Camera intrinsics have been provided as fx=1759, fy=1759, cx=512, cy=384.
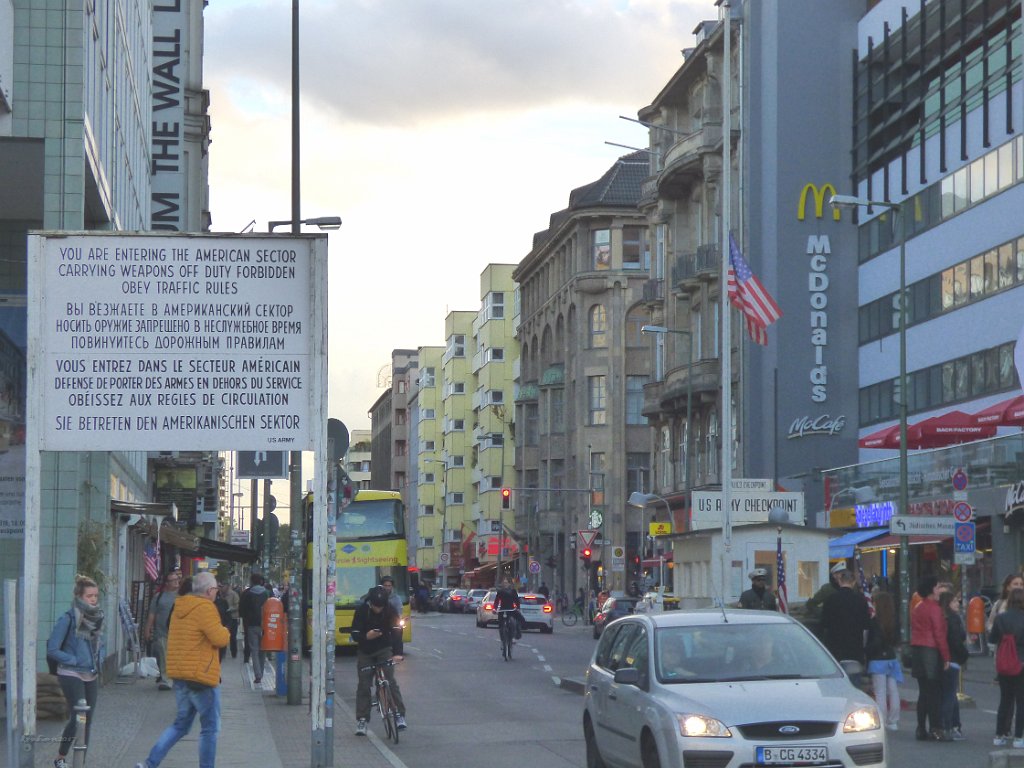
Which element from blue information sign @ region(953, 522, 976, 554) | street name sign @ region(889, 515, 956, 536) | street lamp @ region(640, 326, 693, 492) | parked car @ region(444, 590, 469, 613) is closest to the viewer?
street name sign @ region(889, 515, 956, 536)

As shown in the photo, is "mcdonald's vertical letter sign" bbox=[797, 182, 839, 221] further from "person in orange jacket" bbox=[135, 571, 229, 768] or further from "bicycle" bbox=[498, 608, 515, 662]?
"person in orange jacket" bbox=[135, 571, 229, 768]

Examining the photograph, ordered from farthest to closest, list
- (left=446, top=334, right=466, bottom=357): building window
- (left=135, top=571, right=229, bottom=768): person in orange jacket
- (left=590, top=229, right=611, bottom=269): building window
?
(left=446, top=334, right=466, bottom=357): building window < (left=590, top=229, right=611, bottom=269): building window < (left=135, top=571, right=229, bottom=768): person in orange jacket

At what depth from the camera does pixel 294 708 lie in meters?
23.7

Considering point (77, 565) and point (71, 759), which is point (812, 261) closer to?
point (77, 565)

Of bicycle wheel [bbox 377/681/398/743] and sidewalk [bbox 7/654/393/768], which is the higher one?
bicycle wheel [bbox 377/681/398/743]

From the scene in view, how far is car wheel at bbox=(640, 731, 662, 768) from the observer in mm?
12008

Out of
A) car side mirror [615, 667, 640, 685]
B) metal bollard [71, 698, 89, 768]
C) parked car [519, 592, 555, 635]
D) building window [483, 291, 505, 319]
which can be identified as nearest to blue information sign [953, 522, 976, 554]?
car side mirror [615, 667, 640, 685]

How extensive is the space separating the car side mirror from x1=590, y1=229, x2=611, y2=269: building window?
8823 cm

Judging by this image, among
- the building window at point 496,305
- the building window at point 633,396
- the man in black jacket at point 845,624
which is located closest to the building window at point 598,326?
the building window at point 633,396

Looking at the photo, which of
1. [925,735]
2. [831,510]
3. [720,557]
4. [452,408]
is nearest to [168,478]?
[831,510]

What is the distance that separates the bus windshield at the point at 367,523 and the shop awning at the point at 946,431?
12.4m

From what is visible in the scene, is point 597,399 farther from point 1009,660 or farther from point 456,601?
point 1009,660

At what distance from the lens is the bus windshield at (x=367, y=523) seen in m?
41.4

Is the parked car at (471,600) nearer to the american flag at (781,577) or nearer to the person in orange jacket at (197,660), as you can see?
the american flag at (781,577)
